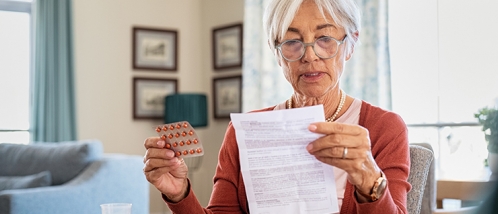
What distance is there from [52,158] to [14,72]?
1.73 meters

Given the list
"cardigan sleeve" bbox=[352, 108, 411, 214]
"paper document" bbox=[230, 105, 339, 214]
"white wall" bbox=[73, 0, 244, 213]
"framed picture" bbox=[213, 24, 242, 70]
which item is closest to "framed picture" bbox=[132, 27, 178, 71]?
"white wall" bbox=[73, 0, 244, 213]

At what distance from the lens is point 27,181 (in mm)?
3990

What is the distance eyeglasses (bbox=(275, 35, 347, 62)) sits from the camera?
64.4 inches

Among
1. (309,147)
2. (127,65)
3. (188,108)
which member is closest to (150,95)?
(127,65)

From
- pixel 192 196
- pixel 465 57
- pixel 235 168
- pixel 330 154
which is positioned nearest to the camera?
pixel 330 154

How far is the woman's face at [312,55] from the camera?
5.36 feet

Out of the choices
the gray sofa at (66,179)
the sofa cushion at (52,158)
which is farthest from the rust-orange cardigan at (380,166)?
the sofa cushion at (52,158)

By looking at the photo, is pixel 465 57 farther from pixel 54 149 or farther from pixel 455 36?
pixel 54 149

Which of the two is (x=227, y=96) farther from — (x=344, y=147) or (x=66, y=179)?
(x=344, y=147)

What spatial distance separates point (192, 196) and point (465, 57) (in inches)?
118

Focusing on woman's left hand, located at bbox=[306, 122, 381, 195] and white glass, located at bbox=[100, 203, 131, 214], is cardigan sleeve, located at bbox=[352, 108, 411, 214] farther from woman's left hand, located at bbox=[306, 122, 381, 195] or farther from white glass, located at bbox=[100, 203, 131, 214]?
white glass, located at bbox=[100, 203, 131, 214]

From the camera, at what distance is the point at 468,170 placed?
410 cm

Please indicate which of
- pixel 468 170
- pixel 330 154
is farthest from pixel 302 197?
pixel 468 170

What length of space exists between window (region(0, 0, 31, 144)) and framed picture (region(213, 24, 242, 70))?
1758mm
